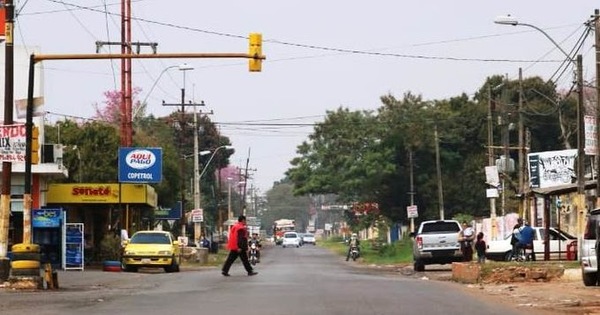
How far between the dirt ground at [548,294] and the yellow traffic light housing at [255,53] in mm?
7195

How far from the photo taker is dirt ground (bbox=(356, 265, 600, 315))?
59.5ft

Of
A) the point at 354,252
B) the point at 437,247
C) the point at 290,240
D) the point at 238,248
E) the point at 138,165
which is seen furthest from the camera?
the point at 290,240

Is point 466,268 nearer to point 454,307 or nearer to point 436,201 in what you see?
point 454,307

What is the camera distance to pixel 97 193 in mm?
45531

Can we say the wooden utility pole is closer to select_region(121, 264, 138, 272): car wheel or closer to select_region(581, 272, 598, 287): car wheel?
select_region(121, 264, 138, 272): car wheel

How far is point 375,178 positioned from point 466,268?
141 feet

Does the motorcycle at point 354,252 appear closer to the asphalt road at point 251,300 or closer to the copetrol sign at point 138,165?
the copetrol sign at point 138,165

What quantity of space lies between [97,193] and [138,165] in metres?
2.22

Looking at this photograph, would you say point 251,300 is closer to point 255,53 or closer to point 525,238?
point 255,53

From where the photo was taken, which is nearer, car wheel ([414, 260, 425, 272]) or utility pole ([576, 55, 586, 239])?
utility pole ([576, 55, 586, 239])

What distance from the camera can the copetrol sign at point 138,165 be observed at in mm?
46094

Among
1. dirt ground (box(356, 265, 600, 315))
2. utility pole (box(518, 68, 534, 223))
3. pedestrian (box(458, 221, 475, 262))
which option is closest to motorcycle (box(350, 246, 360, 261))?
utility pole (box(518, 68, 534, 223))

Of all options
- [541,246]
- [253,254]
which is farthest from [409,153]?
[541,246]

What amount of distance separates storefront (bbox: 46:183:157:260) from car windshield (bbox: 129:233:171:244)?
595 cm
